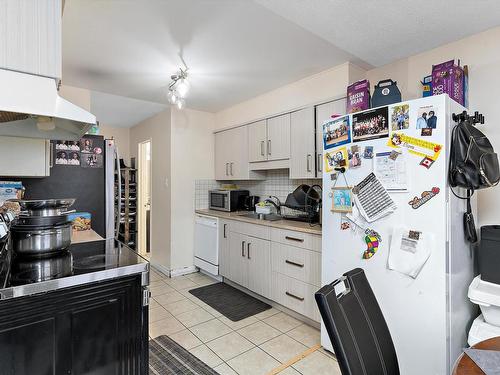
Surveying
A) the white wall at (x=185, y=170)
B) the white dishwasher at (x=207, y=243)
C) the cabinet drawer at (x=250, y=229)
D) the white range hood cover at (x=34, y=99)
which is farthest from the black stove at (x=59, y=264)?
the white wall at (x=185, y=170)

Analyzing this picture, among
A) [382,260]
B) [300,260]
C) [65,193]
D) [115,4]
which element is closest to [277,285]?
[300,260]

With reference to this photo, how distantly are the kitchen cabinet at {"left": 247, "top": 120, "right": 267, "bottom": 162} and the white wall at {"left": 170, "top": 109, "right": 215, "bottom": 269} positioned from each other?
0.92 meters

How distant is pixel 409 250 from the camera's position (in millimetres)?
1631

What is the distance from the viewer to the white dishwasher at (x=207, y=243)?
3.69 meters

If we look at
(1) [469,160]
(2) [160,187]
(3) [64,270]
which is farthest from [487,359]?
(2) [160,187]

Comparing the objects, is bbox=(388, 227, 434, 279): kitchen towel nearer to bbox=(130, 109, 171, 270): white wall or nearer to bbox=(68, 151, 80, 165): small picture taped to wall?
bbox=(68, 151, 80, 165): small picture taped to wall

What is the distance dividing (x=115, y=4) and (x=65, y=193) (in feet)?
5.37

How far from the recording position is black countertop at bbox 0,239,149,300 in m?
1.08

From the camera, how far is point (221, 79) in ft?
9.86

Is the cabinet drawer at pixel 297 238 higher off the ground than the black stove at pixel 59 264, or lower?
lower

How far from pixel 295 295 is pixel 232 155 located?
81.2 inches

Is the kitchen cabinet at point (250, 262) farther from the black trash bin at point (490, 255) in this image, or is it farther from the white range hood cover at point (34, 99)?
the white range hood cover at point (34, 99)

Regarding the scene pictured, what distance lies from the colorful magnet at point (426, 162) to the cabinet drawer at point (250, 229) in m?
1.67

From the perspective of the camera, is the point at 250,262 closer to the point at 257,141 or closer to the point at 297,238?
the point at 297,238
